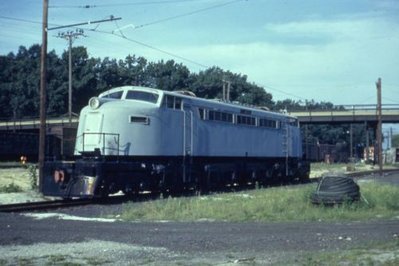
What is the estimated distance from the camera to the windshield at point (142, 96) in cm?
2184

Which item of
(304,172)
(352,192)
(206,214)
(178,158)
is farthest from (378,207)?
(304,172)

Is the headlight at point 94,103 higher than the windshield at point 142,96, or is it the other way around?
the windshield at point 142,96

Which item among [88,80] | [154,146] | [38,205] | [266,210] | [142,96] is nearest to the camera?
[266,210]

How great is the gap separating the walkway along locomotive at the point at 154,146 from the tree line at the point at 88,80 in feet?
222

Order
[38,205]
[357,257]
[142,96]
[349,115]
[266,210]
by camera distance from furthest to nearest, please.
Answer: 1. [349,115]
2. [142,96]
3. [38,205]
4. [266,210]
5. [357,257]

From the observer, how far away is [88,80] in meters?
94.3

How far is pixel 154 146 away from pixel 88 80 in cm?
7559

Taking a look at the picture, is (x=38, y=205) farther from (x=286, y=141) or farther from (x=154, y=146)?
(x=286, y=141)

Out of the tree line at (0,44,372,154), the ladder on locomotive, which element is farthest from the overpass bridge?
the ladder on locomotive

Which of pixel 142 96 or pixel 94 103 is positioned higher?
pixel 142 96

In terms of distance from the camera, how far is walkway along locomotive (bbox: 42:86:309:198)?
1956 cm

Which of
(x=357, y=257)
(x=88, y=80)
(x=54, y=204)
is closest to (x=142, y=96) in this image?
(x=54, y=204)

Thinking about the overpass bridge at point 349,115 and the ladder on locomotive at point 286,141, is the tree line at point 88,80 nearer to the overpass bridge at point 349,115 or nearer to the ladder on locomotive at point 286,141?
the overpass bridge at point 349,115

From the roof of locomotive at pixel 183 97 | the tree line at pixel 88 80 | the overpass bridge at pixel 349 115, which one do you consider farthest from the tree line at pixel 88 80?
the roof of locomotive at pixel 183 97
